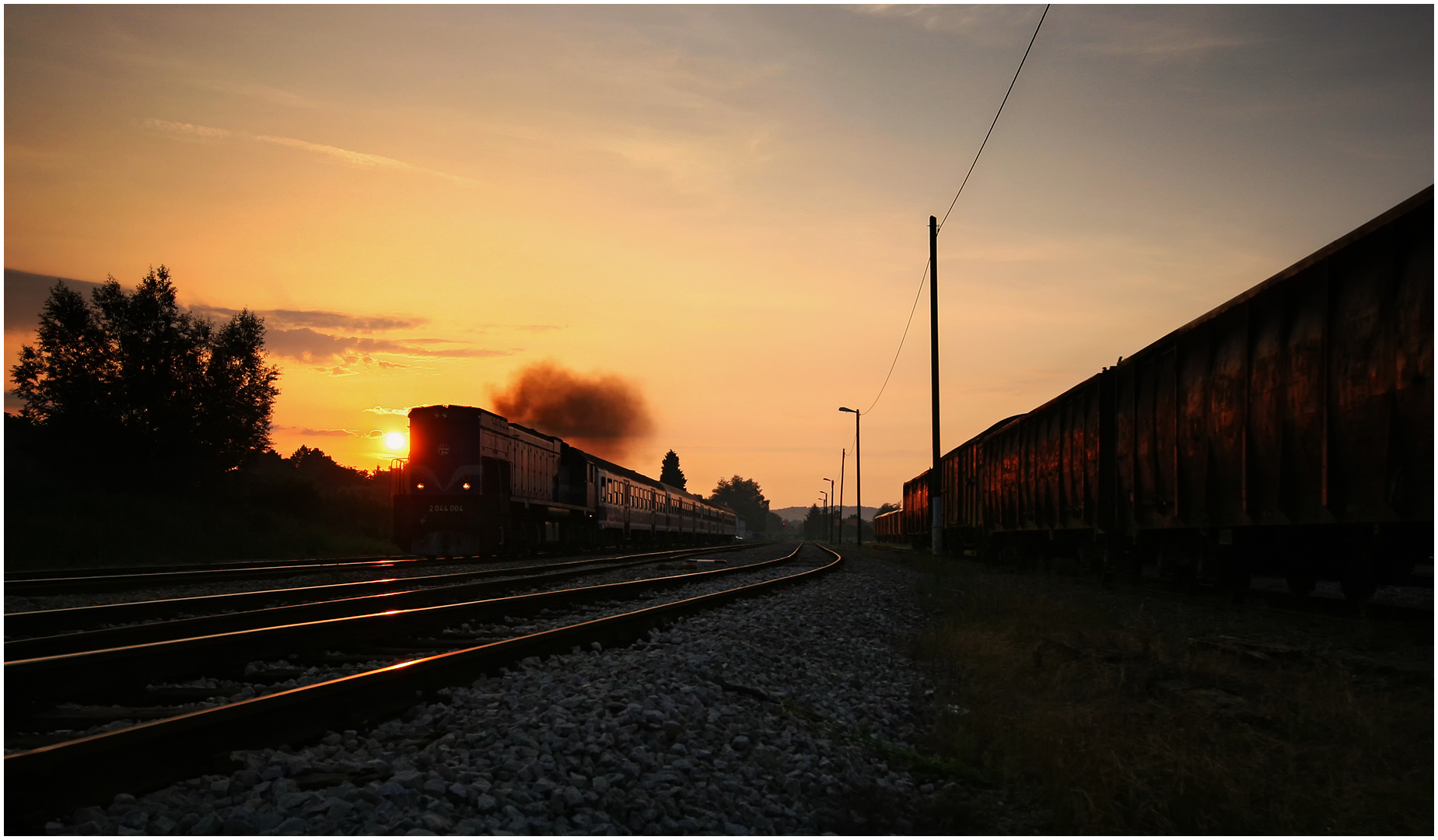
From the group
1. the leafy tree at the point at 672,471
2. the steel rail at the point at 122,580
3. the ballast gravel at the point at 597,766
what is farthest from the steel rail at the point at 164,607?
the leafy tree at the point at 672,471

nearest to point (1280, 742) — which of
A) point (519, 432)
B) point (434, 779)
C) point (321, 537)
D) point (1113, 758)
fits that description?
point (1113, 758)

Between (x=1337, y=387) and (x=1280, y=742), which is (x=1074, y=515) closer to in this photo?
(x=1337, y=387)

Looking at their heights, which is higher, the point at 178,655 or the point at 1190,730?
the point at 178,655

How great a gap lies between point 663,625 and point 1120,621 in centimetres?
475

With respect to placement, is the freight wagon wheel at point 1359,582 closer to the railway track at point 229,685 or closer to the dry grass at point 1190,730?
the dry grass at point 1190,730

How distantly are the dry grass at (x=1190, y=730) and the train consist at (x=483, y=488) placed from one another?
15474 mm

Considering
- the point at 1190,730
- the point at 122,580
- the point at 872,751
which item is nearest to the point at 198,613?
the point at 122,580

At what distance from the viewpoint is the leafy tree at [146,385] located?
107 feet

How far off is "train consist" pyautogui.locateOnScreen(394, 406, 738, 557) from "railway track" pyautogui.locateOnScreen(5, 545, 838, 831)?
43.5 feet

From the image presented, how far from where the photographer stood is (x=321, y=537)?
27938 mm

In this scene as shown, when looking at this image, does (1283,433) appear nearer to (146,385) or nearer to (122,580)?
(122,580)

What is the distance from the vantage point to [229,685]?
208 inches

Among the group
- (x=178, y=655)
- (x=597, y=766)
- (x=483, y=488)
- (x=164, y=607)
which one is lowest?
(x=164, y=607)

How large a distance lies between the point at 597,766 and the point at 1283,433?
7.33 metres
